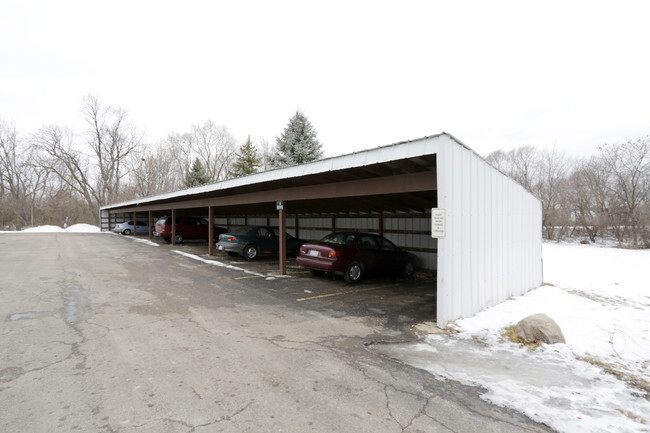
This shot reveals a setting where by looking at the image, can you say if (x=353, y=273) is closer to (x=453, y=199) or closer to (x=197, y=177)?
(x=453, y=199)

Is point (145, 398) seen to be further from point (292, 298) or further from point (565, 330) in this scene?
point (565, 330)

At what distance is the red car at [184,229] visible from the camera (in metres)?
18.1

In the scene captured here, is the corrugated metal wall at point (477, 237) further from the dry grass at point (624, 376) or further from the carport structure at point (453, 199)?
the dry grass at point (624, 376)

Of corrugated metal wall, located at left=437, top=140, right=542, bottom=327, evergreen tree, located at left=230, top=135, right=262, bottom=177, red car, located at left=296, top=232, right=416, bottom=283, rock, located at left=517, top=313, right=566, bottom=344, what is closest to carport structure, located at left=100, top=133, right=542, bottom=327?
corrugated metal wall, located at left=437, top=140, right=542, bottom=327

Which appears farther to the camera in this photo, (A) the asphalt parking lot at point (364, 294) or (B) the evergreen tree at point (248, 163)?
(B) the evergreen tree at point (248, 163)

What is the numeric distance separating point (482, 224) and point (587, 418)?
3.54 meters

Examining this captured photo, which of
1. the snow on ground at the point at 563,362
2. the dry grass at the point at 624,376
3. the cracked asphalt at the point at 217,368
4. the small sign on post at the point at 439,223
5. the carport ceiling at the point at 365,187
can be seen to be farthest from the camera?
the carport ceiling at the point at 365,187

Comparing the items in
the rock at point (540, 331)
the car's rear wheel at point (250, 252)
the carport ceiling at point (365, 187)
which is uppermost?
the carport ceiling at point (365, 187)

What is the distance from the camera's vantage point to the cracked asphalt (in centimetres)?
252

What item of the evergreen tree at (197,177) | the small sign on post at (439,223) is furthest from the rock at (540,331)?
the evergreen tree at (197,177)

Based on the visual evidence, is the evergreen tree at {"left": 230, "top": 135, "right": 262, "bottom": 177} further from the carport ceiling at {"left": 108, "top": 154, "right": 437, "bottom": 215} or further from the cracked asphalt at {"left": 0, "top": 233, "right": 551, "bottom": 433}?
the cracked asphalt at {"left": 0, "top": 233, "right": 551, "bottom": 433}

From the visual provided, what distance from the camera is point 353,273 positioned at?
831 centimetres

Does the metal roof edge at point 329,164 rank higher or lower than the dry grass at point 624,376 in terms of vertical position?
higher

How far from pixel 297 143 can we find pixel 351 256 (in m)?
19.4
